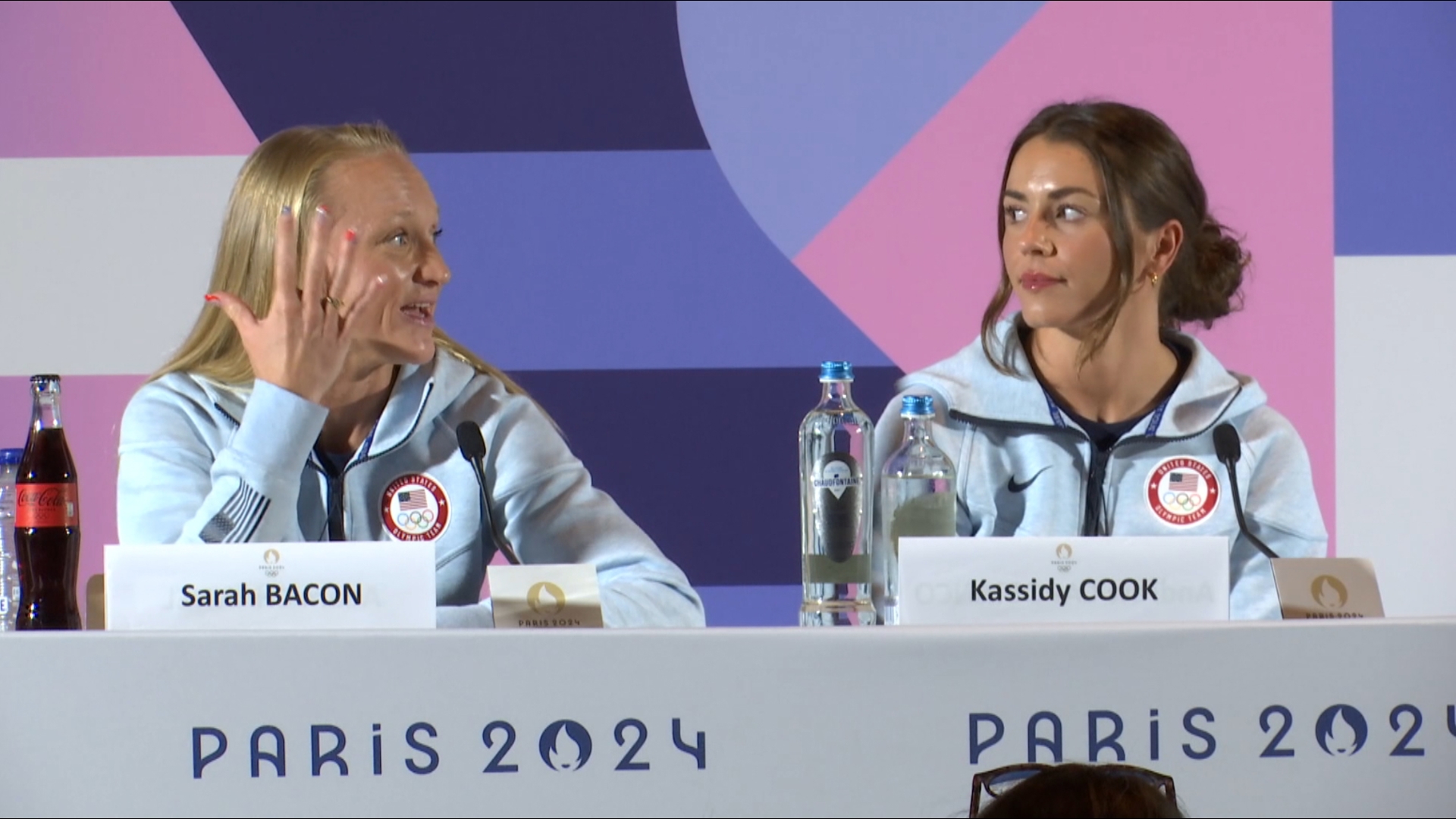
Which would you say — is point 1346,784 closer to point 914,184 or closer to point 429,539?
point 429,539

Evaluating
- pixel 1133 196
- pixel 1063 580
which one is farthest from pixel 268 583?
pixel 1133 196

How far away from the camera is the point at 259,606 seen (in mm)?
1468

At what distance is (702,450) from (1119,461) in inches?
32.8

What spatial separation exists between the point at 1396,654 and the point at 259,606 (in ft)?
3.52

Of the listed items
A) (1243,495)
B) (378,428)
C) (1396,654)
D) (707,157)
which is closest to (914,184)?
(707,157)

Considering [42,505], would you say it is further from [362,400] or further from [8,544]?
[362,400]

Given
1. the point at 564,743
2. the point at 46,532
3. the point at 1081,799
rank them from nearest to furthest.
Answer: the point at 1081,799, the point at 564,743, the point at 46,532

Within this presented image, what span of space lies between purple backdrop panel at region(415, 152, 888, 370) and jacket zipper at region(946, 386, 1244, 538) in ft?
1.95

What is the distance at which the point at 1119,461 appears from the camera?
2.14m

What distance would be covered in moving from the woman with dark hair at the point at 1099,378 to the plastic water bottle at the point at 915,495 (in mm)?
352

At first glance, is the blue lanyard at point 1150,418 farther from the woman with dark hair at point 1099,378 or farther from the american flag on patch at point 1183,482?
the american flag on patch at point 1183,482

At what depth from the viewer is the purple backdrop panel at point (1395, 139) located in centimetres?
267

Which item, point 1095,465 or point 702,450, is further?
point 702,450

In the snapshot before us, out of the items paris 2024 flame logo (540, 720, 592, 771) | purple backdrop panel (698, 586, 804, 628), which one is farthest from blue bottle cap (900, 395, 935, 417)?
purple backdrop panel (698, 586, 804, 628)
